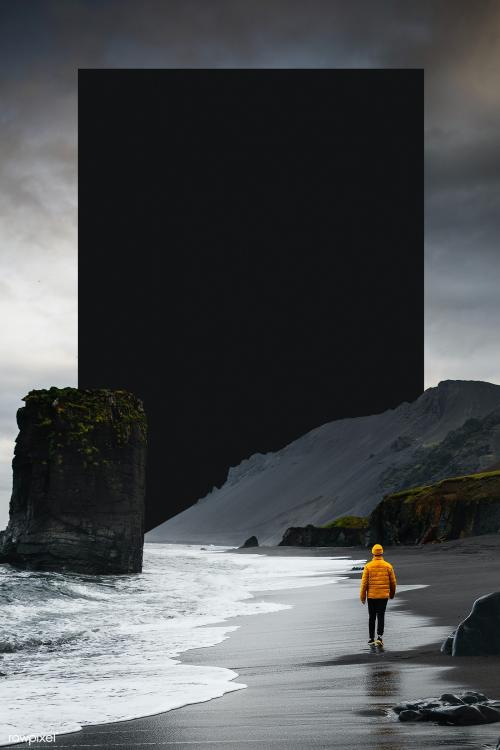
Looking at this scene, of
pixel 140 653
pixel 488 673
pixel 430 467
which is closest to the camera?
pixel 488 673

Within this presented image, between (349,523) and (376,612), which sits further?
(349,523)

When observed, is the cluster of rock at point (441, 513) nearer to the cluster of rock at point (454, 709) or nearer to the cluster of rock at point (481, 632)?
the cluster of rock at point (481, 632)

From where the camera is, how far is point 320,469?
130875 millimetres

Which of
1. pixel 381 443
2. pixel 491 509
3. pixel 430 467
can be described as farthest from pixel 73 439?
pixel 381 443

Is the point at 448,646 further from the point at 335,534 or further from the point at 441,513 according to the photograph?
the point at 335,534

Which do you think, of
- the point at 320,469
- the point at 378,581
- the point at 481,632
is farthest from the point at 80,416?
the point at 320,469

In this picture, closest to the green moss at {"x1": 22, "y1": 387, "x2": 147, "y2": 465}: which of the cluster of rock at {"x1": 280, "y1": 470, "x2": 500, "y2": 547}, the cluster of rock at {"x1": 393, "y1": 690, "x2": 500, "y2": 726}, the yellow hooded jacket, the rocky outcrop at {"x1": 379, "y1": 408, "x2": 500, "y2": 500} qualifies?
the yellow hooded jacket

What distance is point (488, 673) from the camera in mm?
9539

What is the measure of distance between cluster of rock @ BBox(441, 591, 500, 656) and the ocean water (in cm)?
279

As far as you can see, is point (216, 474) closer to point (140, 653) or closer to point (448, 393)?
point (448, 393)

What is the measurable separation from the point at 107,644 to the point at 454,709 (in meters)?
9.02

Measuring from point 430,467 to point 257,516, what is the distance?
29.9 m

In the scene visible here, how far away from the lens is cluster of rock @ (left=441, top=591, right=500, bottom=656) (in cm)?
1080

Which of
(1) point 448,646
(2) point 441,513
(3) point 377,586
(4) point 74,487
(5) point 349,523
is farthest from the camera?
(5) point 349,523
